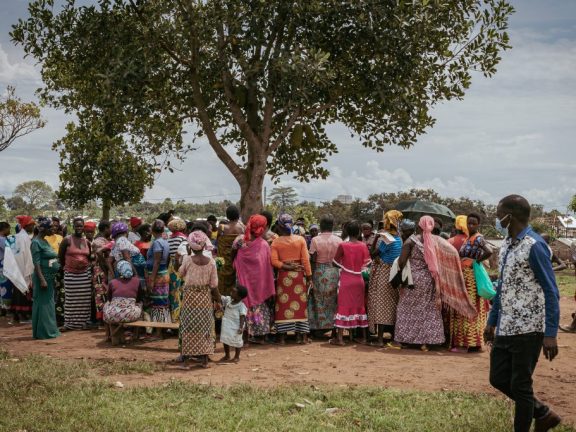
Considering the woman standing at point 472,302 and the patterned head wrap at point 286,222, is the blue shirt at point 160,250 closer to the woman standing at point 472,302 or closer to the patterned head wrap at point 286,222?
the patterned head wrap at point 286,222

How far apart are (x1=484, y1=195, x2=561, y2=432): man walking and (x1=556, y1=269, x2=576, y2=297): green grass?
14.6 metres

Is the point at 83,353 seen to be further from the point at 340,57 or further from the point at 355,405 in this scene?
the point at 340,57

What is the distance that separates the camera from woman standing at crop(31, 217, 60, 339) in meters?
10.5

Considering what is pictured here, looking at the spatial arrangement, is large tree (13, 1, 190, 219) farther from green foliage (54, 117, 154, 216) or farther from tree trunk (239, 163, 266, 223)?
green foliage (54, 117, 154, 216)

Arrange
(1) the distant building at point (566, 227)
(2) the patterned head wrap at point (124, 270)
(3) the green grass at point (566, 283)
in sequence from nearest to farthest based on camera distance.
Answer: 1. (2) the patterned head wrap at point (124, 270)
2. (3) the green grass at point (566, 283)
3. (1) the distant building at point (566, 227)

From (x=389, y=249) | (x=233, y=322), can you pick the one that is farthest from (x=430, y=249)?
(x=233, y=322)

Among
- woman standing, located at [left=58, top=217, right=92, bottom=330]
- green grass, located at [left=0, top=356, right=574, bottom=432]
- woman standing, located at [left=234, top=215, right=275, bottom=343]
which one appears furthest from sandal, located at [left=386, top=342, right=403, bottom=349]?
woman standing, located at [left=58, top=217, right=92, bottom=330]

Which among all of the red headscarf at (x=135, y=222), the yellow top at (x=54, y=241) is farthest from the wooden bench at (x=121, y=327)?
the yellow top at (x=54, y=241)

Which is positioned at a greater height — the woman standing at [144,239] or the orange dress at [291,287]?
the woman standing at [144,239]

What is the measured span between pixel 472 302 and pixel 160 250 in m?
4.92

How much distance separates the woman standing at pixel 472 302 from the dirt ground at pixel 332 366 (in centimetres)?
23

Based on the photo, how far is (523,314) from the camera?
16.5 feet

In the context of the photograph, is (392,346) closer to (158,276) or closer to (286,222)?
(286,222)

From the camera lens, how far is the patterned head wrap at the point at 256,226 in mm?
9750
